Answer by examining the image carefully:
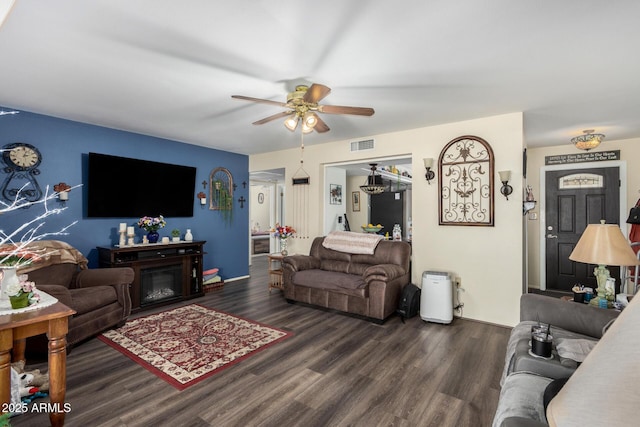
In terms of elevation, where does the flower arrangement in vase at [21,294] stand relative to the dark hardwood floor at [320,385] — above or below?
above

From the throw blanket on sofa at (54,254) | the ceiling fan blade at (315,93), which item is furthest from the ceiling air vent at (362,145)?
the throw blanket on sofa at (54,254)

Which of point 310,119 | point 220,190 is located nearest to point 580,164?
point 310,119

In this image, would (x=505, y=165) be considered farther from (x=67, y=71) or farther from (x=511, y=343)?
(x=67, y=71)

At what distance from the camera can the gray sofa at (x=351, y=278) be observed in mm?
3777

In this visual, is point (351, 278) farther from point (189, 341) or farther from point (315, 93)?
point (315, 93)

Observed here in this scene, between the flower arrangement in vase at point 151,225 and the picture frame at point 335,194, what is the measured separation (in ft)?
9.03

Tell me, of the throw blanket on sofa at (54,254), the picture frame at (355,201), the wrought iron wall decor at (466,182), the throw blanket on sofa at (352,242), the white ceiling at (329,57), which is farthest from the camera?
the picture frame at (355,201)

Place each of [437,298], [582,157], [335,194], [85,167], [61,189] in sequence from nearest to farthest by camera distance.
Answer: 1. [437,298]
2. [61,189]
3. [85,167]
4. [582,157]
5. [335,194]

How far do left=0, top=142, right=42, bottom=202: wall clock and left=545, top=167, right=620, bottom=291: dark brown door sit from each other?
740 cm

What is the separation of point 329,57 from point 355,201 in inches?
236

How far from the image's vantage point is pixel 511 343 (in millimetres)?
2162

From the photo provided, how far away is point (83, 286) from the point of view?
351 cm

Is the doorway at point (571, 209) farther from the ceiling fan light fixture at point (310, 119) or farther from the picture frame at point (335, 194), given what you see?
the ceiling fan light fixture at point (310, 119)

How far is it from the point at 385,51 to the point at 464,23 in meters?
0.54
